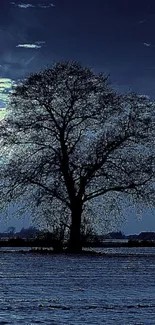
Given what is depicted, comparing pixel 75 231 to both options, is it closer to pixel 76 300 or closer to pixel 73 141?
pixel 73 141

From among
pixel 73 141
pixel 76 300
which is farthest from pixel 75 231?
pixel 76 300

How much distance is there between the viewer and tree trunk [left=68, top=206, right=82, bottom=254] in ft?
110

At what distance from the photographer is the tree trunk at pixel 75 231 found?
33.5 metres

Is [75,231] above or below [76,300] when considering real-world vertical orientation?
above

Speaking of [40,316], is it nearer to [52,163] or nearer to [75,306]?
[75,306]

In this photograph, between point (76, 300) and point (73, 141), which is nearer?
point (76, 300)

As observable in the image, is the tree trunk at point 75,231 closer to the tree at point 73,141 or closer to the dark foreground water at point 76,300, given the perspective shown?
the tree at point 73,141

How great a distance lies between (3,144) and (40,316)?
2599cm

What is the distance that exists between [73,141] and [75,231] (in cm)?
439

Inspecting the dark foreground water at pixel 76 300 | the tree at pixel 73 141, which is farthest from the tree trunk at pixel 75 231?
Answer: the dark foreground water at pixel 76 300

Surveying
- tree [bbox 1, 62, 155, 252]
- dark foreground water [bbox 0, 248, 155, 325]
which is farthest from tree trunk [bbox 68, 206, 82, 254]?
dark foreground water [bbox 0, 248, 155, 325]

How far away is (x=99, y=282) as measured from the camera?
47.4 feet

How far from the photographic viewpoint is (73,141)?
3456 cm

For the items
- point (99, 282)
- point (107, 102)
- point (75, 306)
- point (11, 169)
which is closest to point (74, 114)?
point (107, 102)
